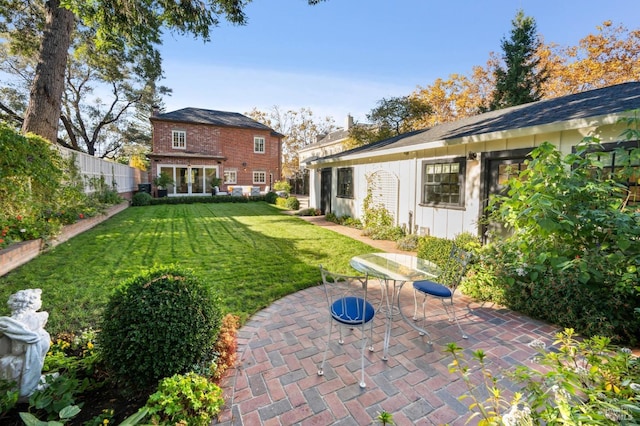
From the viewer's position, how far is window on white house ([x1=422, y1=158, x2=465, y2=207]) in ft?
21.2

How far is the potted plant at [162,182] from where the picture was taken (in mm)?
18031

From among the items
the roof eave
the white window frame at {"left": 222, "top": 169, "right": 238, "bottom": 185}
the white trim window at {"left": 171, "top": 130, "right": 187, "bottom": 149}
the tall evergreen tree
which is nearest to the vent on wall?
the roof eave

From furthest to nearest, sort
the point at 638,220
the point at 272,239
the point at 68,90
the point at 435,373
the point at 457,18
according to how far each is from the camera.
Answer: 1. the point at 68,90
2. the point at 457,18
3. the point at 272,239
4. the point at 638,220
5. the point at 435,373

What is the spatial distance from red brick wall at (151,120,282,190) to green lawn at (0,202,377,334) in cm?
1274

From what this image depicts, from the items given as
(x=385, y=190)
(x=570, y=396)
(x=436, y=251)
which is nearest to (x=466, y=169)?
(x=436, y=251)

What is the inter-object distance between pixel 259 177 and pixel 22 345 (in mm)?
23201

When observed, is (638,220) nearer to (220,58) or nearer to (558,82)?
(220,58)

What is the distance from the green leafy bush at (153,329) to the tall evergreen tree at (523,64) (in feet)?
72.2

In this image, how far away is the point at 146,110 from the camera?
24359mm

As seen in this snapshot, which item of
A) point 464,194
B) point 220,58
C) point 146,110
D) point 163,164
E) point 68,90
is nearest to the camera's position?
point 464,194

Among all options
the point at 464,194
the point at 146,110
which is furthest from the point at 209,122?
the point at 464,194

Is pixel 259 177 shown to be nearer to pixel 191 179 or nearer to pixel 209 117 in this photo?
pixel 191 179

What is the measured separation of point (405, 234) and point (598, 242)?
4.74 metres

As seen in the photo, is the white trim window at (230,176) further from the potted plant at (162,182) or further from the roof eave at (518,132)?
the roof eave at (518,132)
